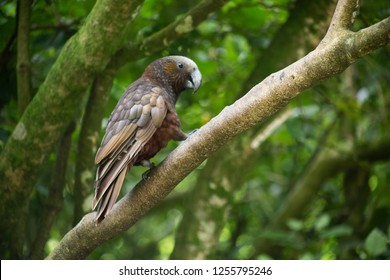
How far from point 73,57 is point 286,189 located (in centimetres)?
233

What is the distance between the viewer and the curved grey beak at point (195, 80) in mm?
2528

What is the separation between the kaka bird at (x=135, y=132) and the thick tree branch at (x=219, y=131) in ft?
0.29

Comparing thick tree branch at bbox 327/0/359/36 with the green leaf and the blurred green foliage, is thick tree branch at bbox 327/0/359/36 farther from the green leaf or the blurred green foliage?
the green leaf

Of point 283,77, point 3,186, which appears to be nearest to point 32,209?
point 3,186

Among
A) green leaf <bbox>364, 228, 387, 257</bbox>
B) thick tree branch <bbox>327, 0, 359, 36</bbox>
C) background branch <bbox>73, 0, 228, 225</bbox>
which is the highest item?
thick tree branch <bbox>327, 0, 359, 36</bbox>

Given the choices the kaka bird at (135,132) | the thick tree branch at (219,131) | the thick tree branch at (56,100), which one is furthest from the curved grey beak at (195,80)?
the thick tree branch at (219,131)

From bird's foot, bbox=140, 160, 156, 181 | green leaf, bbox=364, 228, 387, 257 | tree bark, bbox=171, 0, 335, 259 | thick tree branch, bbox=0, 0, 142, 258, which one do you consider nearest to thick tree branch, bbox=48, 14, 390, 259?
bird's foot, bbox=140, 160, 156, 181

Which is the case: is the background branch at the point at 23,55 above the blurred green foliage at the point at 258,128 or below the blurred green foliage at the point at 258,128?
above

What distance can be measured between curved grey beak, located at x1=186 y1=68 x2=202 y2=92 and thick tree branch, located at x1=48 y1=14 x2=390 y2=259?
46cm

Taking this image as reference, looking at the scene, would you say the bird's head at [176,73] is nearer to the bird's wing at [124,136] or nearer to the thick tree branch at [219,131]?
the bird's wing at [124,136]

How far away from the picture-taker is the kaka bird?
2242mm

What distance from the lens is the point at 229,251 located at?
12.9 feet

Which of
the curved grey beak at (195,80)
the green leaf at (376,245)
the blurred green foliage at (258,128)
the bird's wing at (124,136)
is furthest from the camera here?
the blurred green foliage at (258,128)

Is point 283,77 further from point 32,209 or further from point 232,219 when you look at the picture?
point 232,219
